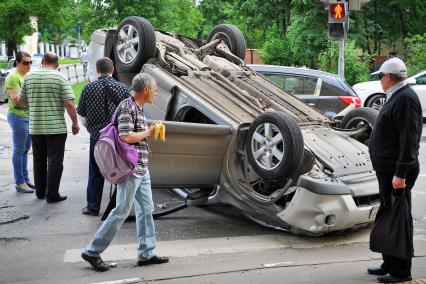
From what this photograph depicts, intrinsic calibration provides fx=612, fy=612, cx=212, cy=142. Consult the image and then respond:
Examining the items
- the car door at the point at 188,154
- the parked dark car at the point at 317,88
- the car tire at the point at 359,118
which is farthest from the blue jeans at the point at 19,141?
the parked dark car at the point at 317,88

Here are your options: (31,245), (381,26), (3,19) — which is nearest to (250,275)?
(31,245)

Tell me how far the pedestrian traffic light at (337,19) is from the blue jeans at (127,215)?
9.43 meters

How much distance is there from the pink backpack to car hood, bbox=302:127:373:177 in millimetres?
2017

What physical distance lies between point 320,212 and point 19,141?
427cm

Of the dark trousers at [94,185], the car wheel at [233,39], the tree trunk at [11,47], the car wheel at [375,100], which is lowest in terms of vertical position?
the dark trousers at [94,185]

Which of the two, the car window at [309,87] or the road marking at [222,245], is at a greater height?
the car window at [309,87]

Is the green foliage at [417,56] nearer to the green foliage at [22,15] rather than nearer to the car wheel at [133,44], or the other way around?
the car wheel at [133,44]

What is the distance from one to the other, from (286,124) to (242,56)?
115 inches

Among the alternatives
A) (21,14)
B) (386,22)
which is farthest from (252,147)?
(21,14)

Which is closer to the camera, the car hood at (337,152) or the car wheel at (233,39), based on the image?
the car hood at (337,152)

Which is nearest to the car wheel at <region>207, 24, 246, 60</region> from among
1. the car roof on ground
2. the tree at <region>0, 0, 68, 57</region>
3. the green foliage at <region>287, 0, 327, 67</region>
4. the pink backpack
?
the car roof on ground

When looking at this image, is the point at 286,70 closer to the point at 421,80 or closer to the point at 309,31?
the point at 421,80

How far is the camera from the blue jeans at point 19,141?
7840 mm

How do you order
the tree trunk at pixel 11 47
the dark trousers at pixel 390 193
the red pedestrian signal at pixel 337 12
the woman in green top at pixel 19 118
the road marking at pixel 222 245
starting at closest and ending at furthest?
the dark trousers at pixel 390 193
the road marking at pixel 222 245
the woman in green top at pixel 19 118
the red pedestrian signal at pixel 337 12
the tree trunk at pixel 11 47
